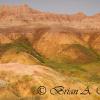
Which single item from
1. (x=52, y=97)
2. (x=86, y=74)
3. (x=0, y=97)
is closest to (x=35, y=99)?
(x=52, y=97)

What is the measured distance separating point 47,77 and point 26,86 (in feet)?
24.9

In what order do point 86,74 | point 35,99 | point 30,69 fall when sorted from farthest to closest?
point 86,74
point 30,69
point 35,99

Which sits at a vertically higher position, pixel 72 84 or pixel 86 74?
pixel 72 84

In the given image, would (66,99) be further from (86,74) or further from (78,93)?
(86,74)

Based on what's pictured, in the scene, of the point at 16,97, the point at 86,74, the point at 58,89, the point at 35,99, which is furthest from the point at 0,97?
the point at 86,74

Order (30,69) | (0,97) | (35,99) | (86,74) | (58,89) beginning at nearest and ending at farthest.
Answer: (0,97), (35,99), (58,89), (30,69), (86,74)

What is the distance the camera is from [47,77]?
301 feet

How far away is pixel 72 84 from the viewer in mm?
90375

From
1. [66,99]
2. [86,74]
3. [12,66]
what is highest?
[12,66]

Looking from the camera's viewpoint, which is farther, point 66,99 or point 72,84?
point 72,84

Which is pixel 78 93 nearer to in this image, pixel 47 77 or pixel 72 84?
pixel 72 84

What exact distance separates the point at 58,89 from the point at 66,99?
4.44 m

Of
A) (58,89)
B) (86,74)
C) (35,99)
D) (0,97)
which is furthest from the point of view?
(86,74)

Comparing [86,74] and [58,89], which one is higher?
[58,89]
